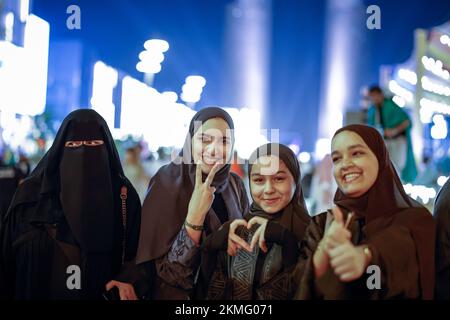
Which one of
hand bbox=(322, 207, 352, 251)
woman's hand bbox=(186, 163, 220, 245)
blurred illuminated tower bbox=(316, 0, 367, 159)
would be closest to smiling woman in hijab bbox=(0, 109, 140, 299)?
woman's hand bbox=(186, 163, 220, 245)

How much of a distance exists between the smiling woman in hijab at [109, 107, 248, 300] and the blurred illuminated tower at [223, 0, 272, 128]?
0.28m

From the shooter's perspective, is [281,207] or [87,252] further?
[87,252]

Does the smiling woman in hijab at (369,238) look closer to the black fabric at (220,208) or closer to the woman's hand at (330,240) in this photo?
the woman's hand at (330,240)

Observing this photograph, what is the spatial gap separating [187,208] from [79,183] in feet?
1.59

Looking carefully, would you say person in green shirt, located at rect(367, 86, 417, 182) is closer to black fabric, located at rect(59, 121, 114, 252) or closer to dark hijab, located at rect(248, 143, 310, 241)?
dark hijab, located at rect(248, 143, 310, 241)

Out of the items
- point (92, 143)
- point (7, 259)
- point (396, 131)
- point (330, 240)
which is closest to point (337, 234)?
point (330, 240)

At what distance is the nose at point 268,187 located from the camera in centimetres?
206

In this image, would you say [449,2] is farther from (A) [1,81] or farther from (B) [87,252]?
(A) [1,81]

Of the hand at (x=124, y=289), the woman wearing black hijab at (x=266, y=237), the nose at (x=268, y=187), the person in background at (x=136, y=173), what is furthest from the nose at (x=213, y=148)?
the hand at (x=124, y=289)

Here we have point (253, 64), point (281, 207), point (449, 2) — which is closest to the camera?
point (281, 207)

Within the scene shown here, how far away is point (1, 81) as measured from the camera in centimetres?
Answer: 265

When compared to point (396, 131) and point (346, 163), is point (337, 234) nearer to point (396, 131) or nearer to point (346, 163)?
point (346, 163)
